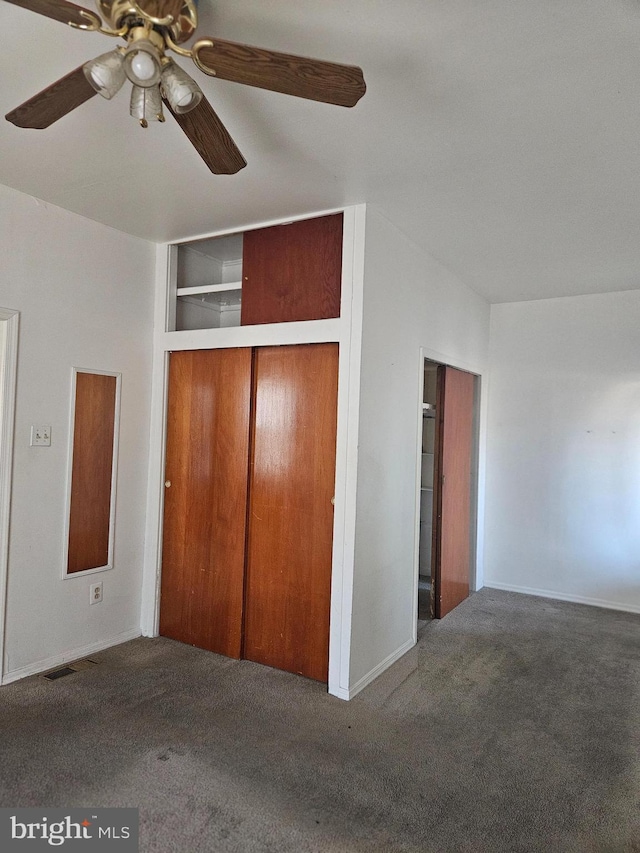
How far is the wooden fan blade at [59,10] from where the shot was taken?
1.29 metres

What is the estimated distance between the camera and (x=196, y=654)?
3373 mm

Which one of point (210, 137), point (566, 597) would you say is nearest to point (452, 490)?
point (566, 597)

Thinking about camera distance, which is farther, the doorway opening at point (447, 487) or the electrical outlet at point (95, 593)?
the doorway opening at point (447, 487)

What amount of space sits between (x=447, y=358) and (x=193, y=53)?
2969mm

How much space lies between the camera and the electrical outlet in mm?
3342

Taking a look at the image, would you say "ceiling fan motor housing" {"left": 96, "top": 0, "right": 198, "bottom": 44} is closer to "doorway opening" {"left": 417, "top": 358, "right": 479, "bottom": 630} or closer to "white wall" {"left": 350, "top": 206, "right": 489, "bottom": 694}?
"white wall" {"left": 350, "top": 206, "right": 489, "bottom": 694}

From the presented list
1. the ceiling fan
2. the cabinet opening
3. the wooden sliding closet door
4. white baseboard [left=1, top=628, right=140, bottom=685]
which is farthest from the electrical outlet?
the ceiling fan

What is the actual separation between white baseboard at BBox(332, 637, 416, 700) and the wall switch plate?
203 cm

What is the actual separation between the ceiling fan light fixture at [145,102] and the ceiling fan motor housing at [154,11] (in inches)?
5.7

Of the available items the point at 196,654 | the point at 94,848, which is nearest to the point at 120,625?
the point at 196,654

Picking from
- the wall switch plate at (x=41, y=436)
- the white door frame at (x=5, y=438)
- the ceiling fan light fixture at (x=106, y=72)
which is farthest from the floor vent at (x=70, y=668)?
the ceiling fan light fixture at (x=106, y=72)

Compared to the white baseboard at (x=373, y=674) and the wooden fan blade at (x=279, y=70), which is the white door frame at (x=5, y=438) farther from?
the wooden fan blade at (x=279, y=70)

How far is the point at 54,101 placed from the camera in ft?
5.51

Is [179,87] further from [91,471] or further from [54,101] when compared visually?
[91,471]
